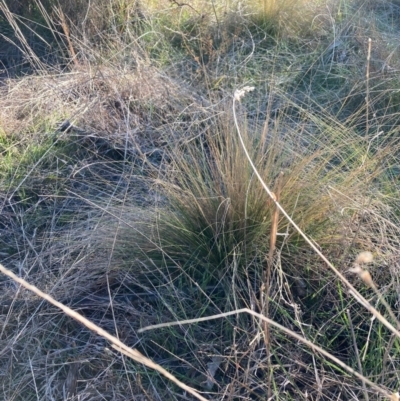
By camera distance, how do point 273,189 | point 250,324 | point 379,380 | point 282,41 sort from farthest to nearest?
point 282,41, point 273,189, point 250,324, point 379,380

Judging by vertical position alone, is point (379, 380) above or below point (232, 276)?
below

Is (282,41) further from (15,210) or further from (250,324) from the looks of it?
(250,324)

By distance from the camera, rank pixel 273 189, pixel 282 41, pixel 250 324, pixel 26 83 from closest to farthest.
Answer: pixel 250 324
pixel 273 189
pixel 26 83
pixel 282 41

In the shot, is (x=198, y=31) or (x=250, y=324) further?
(x=198, y=31)

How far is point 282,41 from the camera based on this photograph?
10.7 ft

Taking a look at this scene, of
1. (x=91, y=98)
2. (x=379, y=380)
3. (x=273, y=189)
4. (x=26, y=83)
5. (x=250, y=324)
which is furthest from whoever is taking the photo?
(x=26, y=83)

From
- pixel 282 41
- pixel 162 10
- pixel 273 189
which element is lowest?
pixel 282 41

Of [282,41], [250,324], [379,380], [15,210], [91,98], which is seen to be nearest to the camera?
[379,380]

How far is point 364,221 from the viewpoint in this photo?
1801mm

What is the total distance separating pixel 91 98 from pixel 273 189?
4.15ft

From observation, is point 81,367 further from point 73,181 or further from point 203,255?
point 73,181

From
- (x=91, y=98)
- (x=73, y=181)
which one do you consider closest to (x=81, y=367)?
(x=73, y=181)

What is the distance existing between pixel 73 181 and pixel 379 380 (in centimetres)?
132

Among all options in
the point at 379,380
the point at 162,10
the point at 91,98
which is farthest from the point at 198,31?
the point at 379,380
